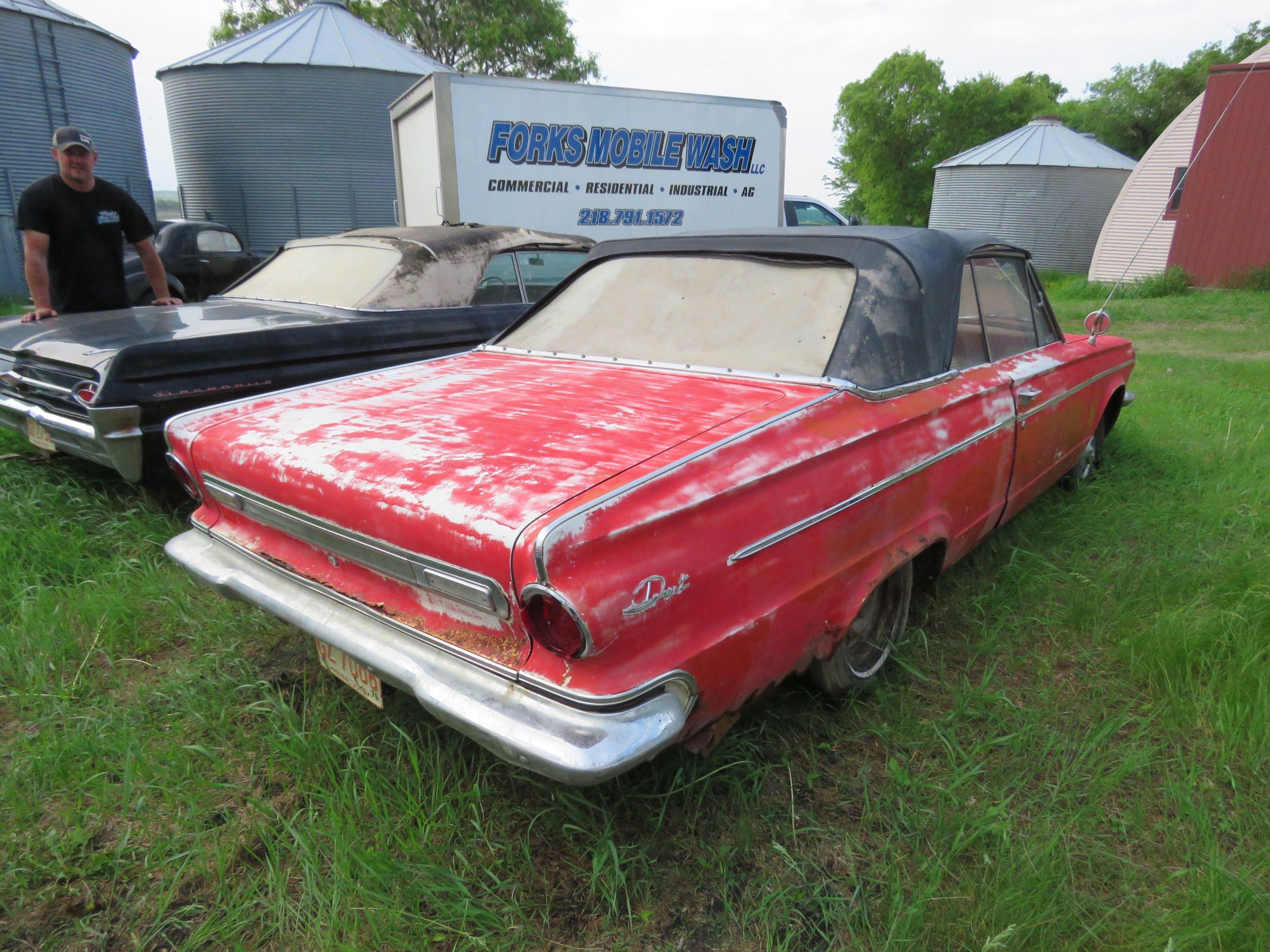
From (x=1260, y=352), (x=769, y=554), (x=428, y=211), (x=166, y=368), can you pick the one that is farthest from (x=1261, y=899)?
(x=1260, y=352)

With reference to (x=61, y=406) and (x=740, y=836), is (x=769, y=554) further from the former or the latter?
(x=61, y=406)

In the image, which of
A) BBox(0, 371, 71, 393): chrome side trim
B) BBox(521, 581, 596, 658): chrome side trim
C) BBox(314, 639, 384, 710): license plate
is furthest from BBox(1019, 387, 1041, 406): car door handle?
BBox(0, 371, 71, 393): chrome side trim

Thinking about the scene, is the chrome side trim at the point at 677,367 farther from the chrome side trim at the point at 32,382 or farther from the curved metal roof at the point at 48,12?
the curved metal roof at the point at 48,12

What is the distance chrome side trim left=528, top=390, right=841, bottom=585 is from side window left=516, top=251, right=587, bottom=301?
11.3 feet

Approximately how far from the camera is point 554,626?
1.60 meters

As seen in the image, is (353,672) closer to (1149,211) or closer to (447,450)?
(447,450)

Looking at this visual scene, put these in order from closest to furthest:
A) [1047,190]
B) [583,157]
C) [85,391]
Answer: [85,391], [583,157], [1047,190]

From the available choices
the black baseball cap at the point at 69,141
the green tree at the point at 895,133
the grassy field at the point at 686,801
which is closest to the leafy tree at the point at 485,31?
the green tree at the point at 895,133

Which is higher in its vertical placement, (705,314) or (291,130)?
(291,130)

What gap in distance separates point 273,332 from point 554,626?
10.1ft

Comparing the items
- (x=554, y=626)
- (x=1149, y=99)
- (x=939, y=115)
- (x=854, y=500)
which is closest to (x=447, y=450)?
(x=554, y=626)

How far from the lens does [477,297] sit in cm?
500

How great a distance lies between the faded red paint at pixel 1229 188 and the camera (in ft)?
45.3

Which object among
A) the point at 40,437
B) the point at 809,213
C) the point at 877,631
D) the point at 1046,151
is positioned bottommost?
the point at 877,631
